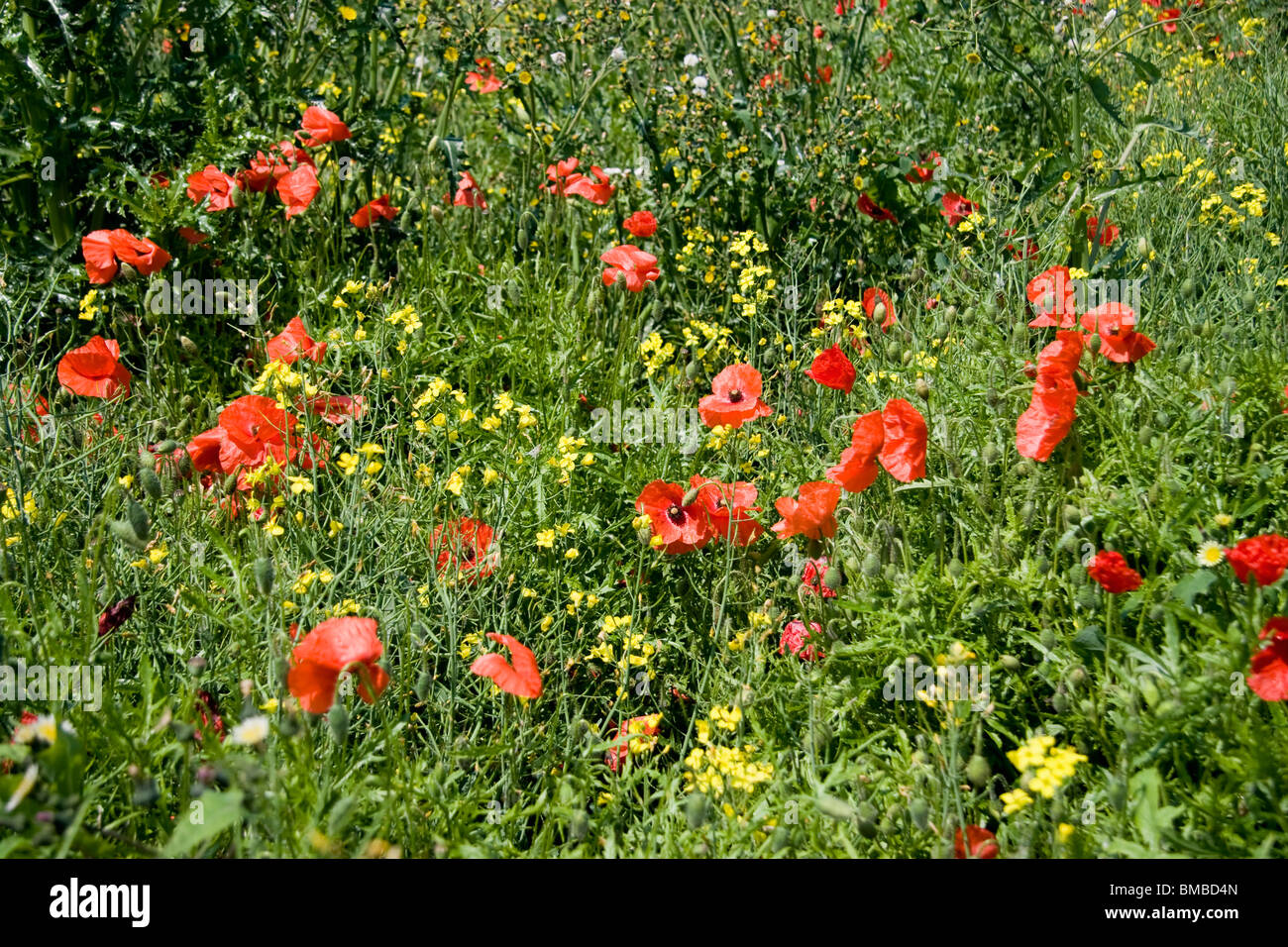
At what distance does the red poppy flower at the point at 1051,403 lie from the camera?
6.18 ft

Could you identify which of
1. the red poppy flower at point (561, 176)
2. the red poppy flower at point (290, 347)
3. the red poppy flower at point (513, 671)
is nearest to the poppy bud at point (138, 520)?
the red poppy flower at point (513, 671)

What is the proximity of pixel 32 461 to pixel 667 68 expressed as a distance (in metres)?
2.70

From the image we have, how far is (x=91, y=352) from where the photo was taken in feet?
8.27

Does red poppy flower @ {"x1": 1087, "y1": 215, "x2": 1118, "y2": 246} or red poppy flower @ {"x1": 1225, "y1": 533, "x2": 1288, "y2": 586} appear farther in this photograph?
red poppy flower @ {"x1": 1087, "y1": 215, "x2": 1118, "y2": 246}

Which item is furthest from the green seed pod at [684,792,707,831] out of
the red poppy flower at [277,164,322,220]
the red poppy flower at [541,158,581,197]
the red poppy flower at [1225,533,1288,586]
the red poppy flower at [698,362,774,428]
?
the red poppy flower at [541,158,581,197]

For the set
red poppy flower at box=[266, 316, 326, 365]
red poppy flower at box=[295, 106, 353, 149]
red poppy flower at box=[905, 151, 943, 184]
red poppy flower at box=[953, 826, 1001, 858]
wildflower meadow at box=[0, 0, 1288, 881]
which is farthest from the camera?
red poppy flower at box=[905, 151, 943, 184]

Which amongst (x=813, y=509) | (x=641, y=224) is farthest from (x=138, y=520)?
(x=641, y=224)

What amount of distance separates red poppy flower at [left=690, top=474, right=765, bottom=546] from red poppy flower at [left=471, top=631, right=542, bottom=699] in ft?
1.90

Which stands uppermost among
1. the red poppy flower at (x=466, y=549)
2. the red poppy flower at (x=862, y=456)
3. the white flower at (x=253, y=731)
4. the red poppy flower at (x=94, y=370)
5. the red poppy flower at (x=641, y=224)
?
the red poppy flower at (x=641, y=224)

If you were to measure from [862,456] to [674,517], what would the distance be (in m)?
0.40

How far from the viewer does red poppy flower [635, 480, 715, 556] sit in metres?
2.08

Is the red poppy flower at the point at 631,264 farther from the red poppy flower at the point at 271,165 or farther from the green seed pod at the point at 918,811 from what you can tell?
the green seed pod at the point at 918,811

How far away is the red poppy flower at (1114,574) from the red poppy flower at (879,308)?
1.15 metres

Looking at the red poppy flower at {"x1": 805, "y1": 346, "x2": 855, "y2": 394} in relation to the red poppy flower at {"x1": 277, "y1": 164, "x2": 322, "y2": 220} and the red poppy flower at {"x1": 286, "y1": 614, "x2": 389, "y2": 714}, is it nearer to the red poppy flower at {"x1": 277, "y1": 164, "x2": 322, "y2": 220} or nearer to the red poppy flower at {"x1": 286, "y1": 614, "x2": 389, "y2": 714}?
the red poppy flower at {"x1": 286, "y1": 614, "x2": 389, "y2": 714}
